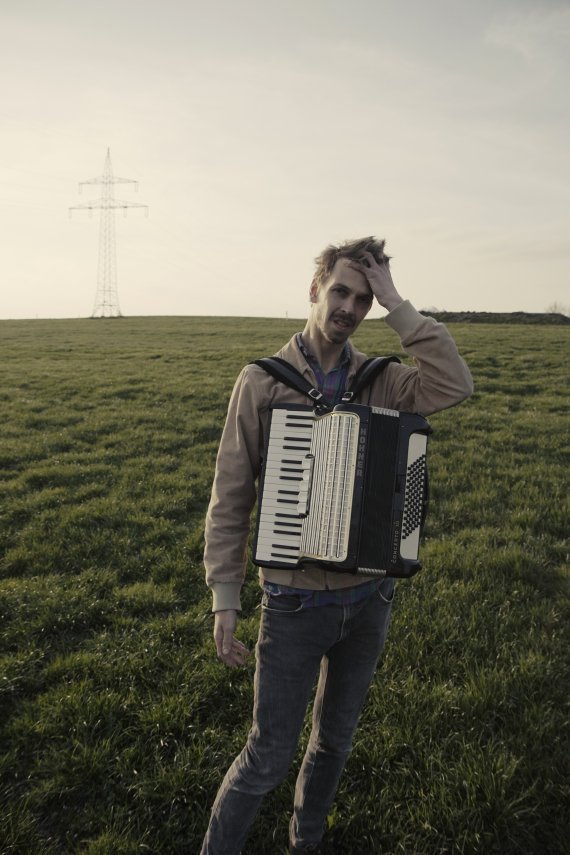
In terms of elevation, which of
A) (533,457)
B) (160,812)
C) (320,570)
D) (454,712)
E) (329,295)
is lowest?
(160,812)

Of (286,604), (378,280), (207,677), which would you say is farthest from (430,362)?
(207,677)

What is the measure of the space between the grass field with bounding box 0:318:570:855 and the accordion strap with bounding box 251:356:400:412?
269 cm

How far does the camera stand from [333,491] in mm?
2865

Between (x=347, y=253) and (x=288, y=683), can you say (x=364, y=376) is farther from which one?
(x=288, y=683)

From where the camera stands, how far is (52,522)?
7902 mm

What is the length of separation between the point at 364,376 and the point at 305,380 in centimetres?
34

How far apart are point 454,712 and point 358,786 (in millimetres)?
968

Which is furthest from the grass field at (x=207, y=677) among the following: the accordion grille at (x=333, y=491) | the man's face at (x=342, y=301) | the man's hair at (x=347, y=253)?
the man's hair at (x=347, y=253)

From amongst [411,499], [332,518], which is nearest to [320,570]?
[332,518]

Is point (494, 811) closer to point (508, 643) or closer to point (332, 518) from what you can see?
point (508, 643)

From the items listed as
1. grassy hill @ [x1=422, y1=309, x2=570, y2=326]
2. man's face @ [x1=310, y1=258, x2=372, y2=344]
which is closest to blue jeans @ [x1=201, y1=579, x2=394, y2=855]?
man's face @ [x1=310, y1=258, x2=372, y2=344]

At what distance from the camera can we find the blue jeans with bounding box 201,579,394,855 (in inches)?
112

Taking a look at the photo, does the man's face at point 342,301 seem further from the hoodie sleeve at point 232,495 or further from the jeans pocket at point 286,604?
the jeans pocket at point 286,604

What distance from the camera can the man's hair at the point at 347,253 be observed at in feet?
9.96
